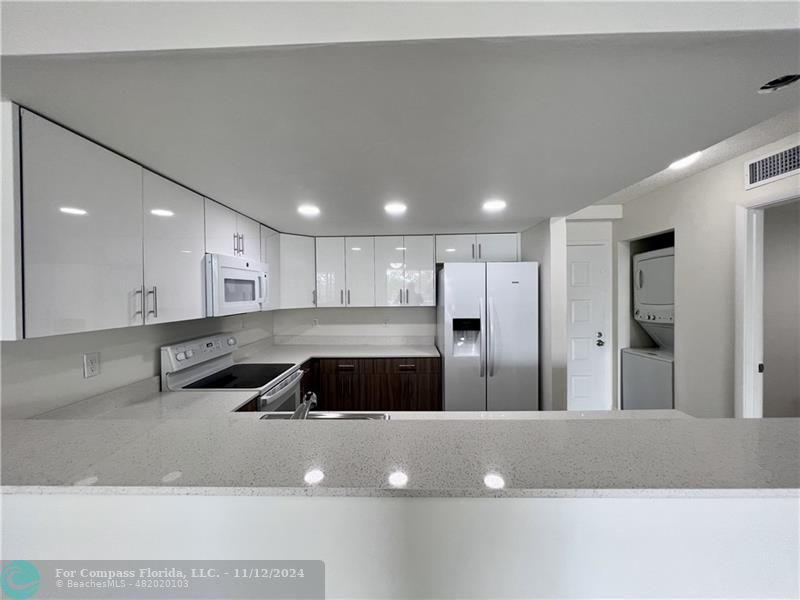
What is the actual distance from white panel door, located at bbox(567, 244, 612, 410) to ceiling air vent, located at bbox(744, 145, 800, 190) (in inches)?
60.2

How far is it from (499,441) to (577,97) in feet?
3.38

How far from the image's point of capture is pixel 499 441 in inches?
30.3

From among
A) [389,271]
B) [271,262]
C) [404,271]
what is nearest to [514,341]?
[404,271]

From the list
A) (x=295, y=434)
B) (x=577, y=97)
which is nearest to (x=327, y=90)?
(x=577, y=97)

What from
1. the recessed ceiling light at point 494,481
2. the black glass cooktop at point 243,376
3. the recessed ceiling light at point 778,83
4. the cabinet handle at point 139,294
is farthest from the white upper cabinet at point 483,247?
the recessed ceiling light at point 494,481

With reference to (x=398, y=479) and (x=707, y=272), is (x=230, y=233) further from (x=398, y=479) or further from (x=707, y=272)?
(x=707, y=272)

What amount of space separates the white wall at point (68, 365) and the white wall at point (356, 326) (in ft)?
5.48

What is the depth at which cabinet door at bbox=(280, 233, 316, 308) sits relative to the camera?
10.8ft

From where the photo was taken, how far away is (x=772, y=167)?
6.77 ft

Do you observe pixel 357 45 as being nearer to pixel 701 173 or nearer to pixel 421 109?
pixel 421 109

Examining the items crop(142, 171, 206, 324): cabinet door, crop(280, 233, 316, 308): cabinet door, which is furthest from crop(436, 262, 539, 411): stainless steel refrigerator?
crop(142, 171, 206, 324): cabinet door

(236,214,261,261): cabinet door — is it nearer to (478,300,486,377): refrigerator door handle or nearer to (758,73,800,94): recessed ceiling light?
(478,300,486,377): refrigerator door handle

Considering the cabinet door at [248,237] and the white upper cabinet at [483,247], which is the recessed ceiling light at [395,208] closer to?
the white upper cabinet at [483,247]

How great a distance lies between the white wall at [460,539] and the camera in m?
0.63
